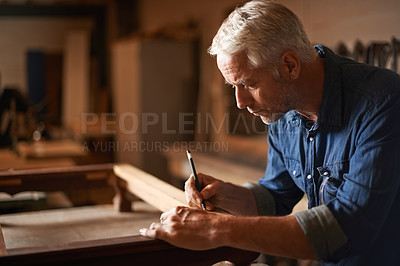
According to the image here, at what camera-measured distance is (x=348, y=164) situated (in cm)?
163

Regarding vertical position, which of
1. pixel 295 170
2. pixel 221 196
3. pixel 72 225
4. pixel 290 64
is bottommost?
pixel 72 225

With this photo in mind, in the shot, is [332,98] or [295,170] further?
[295,170]

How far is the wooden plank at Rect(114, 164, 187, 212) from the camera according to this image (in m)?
2.12

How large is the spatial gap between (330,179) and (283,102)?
11.8 inches

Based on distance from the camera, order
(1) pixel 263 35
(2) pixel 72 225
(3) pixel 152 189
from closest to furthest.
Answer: (1) pixel 263 35
(3) pixel 152 189
(2) pixel 72 225

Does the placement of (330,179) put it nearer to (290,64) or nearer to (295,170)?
(295,170)

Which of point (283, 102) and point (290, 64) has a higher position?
point (290, 64)

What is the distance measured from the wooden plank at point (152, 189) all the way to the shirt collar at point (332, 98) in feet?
2.08

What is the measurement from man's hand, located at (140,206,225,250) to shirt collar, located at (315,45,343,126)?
1.68 ft

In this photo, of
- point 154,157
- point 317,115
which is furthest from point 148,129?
point 317,115

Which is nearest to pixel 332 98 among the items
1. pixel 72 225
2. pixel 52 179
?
pixel 72 225

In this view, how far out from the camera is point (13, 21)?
38.0 feet

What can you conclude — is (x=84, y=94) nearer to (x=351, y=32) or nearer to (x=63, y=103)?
(x=63, y=103)

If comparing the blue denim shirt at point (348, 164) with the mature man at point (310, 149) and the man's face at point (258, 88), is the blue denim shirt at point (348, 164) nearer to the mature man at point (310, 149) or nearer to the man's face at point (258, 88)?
the mature man at point (310, 149)
